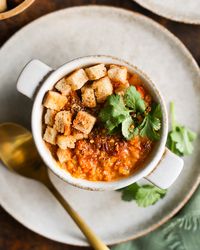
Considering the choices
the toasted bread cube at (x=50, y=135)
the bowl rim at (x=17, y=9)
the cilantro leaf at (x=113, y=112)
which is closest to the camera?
the cilantro leaf at (x=113, y=112)

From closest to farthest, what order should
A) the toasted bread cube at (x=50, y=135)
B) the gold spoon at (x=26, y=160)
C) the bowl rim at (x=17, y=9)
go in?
the toasted bread cube at (x=50, y=135), the bowl rim at (x=17, y=9), the gold spoon at (x=26, y=160)

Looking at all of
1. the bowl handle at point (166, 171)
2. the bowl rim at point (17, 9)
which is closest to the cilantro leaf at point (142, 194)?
the bowl handle at point (166, 171)

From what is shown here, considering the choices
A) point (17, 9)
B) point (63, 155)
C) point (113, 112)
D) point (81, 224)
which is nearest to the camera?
point (113, 112)

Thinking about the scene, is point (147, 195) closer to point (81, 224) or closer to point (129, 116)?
point (81, 224)

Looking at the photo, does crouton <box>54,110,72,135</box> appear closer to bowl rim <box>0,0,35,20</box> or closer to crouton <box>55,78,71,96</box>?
crouton <box>55,78,71,96</box>

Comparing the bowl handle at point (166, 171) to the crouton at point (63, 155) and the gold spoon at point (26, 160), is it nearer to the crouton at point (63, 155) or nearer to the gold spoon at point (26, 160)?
the crouton at point (63, 155)

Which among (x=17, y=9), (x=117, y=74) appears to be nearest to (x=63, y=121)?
Answer: (x=117, y=74)
